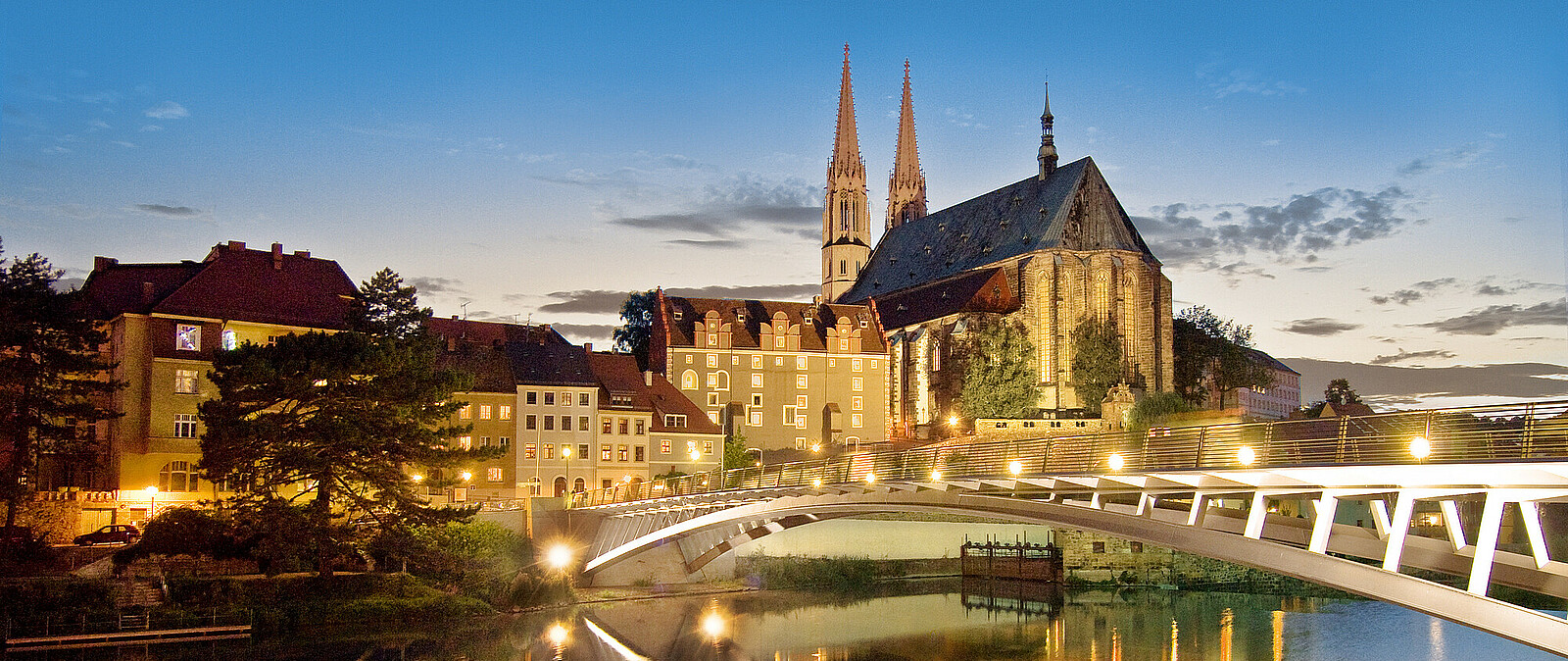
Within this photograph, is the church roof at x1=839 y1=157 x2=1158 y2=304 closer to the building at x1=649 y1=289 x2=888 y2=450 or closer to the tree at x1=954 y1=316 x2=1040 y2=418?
Result: the tree at x1=954 y1=316 x2=1040 y2=418

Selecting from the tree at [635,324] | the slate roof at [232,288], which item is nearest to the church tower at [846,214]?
the tree at [635,324]

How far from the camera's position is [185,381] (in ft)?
205

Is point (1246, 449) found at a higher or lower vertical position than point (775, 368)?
lower

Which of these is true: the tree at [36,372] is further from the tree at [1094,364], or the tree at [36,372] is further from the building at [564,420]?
the tree at [1094,364]

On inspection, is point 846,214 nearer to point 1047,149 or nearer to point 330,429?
point 1047,149

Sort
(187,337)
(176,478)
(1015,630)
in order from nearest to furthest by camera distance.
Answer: (1015,630) < (176,478) < (187,337)

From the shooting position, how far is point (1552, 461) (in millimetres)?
20266

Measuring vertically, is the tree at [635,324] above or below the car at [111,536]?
above

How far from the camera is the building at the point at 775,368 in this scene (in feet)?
330

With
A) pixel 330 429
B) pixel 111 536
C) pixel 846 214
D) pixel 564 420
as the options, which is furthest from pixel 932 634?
pixel 846 214

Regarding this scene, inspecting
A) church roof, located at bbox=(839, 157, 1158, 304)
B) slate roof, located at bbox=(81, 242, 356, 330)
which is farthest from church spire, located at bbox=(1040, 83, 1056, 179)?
slate roof, located at bbox=(81, 242, 356, 330)

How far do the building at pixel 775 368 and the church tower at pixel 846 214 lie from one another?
3966 cm

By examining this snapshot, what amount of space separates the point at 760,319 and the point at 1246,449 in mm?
81665

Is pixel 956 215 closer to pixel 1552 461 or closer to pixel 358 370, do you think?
pixel 358 370
